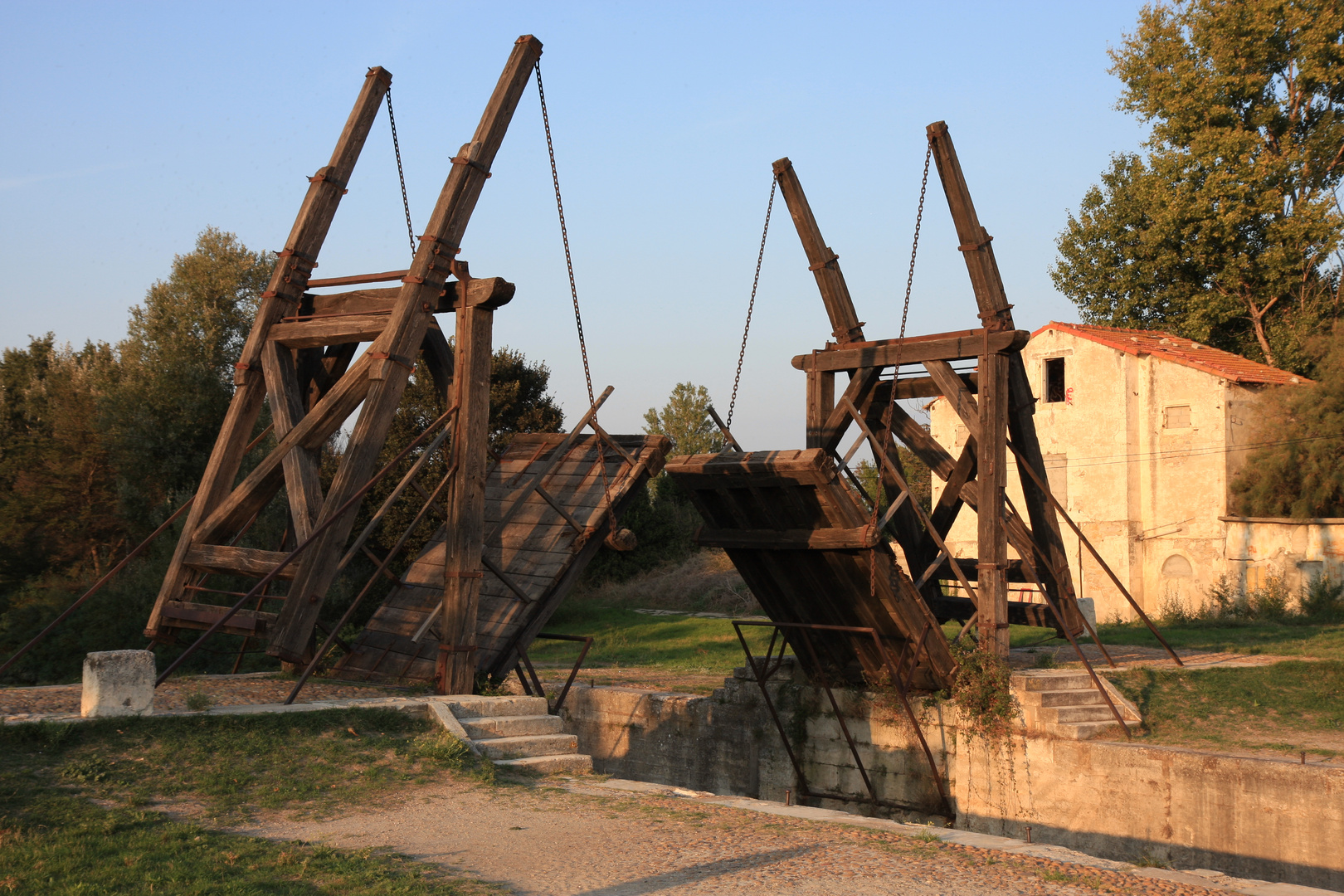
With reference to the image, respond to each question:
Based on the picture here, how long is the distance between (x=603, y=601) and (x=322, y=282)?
24759 millimetres

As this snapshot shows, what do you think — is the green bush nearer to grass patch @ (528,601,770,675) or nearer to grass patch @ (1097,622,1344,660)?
grass patch @ (1097,622,1344,660)

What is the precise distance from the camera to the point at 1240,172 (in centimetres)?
3164

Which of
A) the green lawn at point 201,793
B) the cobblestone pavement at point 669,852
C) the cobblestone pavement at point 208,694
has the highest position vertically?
the cobblestone pavement at point 208,694

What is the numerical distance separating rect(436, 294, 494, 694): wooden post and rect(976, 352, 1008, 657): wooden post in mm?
6081

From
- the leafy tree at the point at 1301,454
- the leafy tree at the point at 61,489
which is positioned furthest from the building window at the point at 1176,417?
the leafy tree at the point at 61,489

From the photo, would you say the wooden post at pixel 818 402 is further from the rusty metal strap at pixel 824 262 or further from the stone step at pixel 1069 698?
the stone step at pixel 1069 698

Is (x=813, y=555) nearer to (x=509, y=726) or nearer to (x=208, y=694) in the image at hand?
(x=509, y=726)

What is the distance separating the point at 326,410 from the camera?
10945 millimetres

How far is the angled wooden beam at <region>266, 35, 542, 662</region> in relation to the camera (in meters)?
10.2

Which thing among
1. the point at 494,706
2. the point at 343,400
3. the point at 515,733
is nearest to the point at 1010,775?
the point at 515,733

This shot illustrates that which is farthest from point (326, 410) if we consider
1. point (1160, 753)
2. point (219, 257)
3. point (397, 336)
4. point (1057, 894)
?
point (219, 257)

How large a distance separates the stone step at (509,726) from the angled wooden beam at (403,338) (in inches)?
66.4

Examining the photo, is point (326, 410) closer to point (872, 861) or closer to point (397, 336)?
point (397, 336)

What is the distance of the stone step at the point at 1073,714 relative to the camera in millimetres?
12578
